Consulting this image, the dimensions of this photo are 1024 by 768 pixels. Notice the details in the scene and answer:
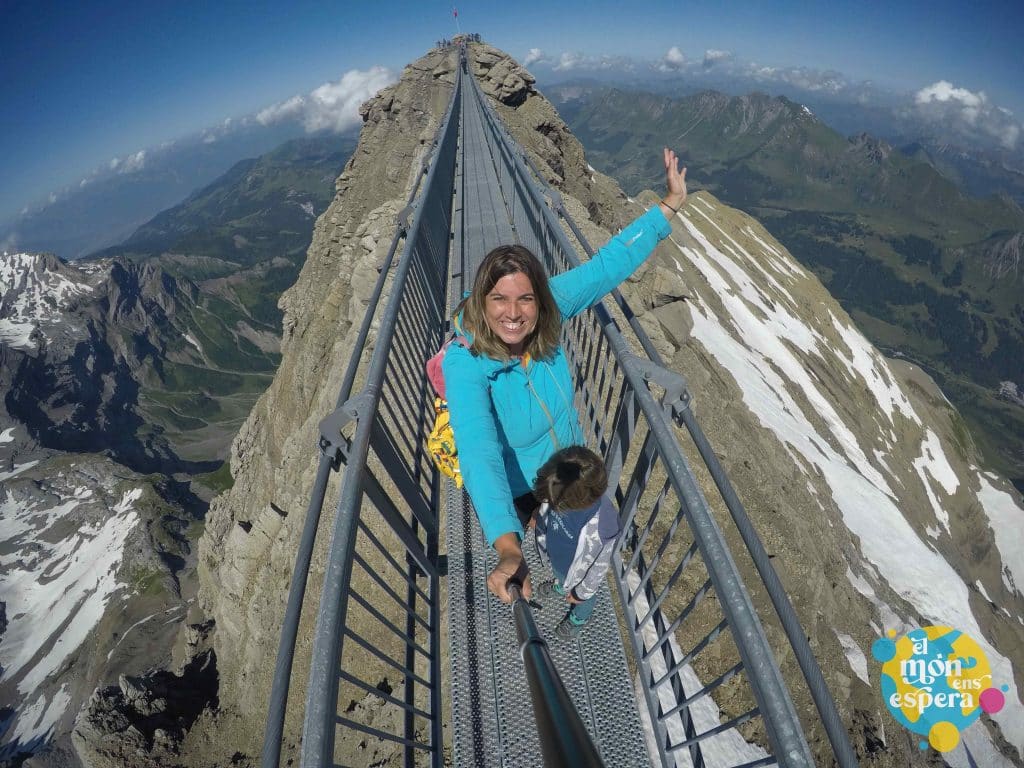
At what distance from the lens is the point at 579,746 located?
4.90 feet

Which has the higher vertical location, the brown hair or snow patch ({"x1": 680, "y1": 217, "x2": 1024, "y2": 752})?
snow patch ({"x1": 680, "y1": 217, "x2": 1024, "y2": 752})

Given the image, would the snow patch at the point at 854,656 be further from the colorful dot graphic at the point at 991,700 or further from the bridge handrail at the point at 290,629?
the colorful dot graphic at the point at 991,700

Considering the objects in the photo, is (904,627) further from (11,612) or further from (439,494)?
(11,612)

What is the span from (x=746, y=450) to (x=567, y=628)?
32.3 ft

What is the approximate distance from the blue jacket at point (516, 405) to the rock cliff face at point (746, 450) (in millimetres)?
5430

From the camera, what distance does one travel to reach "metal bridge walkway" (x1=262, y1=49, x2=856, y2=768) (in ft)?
7.30

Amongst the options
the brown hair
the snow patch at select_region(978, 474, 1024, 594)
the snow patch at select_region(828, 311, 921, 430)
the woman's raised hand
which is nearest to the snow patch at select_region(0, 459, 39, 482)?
the brown hair

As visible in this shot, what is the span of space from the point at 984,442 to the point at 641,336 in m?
224

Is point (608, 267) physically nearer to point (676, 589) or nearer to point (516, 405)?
point (516, 405)

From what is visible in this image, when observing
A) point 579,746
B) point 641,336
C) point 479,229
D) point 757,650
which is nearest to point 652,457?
point 641,336

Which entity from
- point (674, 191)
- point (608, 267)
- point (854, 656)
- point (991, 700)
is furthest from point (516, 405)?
point (991, 700)

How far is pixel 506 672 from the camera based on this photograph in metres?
4.05

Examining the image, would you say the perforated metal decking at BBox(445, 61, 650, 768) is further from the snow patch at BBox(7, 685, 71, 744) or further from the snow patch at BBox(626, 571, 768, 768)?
the snow patch at BBox(7, 685, 71, 744)

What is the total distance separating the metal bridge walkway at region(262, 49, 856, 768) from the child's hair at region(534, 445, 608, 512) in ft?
1.57
